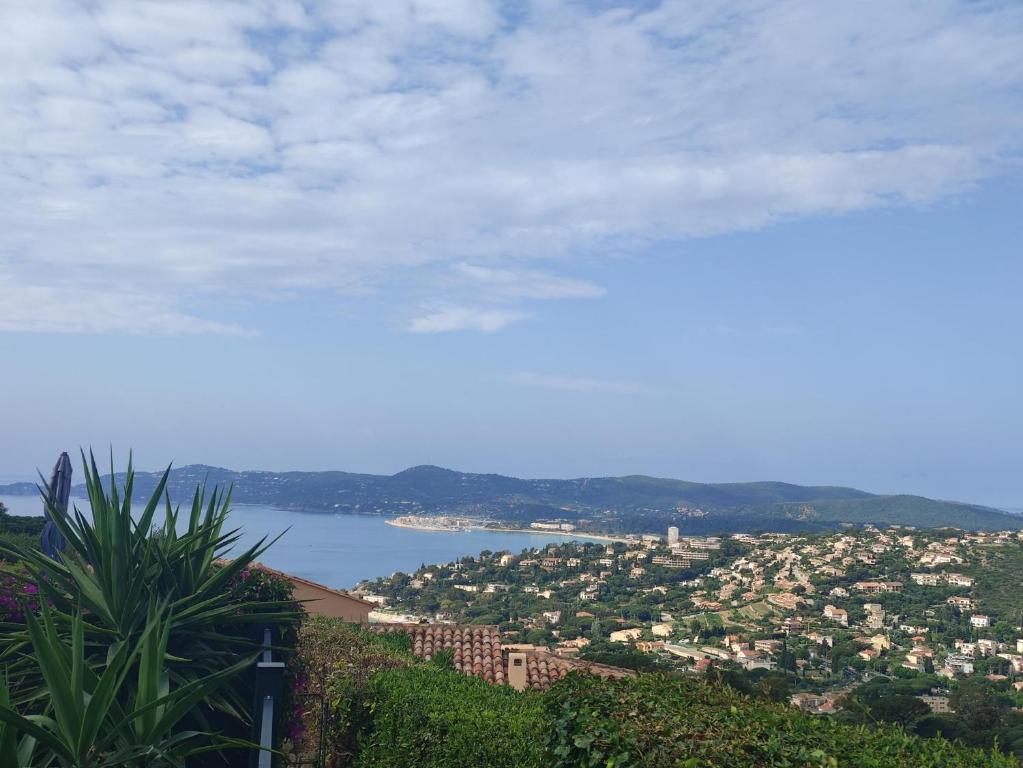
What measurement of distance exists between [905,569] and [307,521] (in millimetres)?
94066

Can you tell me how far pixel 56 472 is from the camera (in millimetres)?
10047

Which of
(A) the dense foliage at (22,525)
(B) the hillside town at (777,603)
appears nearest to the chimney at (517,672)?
(A) the dense foliage at (22,525)

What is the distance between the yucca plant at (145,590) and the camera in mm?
6438

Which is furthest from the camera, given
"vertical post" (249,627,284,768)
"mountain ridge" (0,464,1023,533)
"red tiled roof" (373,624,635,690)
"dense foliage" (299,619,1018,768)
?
"mountain ridge" (0,464,1023,533)

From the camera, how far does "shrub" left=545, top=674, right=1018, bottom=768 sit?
128 inches

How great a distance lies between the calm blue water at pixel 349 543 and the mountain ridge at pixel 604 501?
4.27 m

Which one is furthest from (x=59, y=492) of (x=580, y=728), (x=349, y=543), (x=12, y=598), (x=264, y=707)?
(x=349, y=543)

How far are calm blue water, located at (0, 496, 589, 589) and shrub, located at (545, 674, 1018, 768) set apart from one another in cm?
6652

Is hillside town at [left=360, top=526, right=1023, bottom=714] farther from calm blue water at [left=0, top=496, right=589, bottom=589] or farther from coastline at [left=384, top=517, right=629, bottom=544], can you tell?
coastline at [left=384, top=517, right=629, bottom=544]

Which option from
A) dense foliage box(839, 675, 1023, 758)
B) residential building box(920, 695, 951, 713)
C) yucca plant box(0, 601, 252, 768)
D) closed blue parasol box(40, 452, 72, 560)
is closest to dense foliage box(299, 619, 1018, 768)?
yucca plant box(0, 601, 252, 768)

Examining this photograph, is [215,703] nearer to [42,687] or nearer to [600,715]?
[42,687]

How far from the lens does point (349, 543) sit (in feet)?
358

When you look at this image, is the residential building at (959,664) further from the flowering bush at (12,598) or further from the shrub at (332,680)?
the flowering bush at (12,598)

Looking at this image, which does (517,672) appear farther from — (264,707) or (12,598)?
(12,598)
